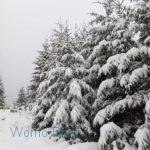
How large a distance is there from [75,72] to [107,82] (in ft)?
9.11

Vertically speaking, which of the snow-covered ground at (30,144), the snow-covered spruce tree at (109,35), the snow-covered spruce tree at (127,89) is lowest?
the snow-covered ground at (30,144)

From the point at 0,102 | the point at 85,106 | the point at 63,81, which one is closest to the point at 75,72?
the point at 63,81

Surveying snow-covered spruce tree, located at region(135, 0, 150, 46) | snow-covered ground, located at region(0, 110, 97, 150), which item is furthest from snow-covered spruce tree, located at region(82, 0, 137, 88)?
snow-covered ground, located at region(0, 110, 97, 150)

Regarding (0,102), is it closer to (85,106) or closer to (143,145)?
(85,106)

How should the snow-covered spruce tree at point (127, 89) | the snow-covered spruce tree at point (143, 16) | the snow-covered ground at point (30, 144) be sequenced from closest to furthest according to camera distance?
the snow-covered spruce tree at point (127, 89) → the snow-covered spruce tree at point (143, 16) → the snow-covered ground at point (30, 144)

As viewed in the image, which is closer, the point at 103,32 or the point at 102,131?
the point at 102,131

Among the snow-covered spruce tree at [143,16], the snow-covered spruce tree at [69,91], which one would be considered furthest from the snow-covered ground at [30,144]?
the snow-covered spruce tree at [143,16]

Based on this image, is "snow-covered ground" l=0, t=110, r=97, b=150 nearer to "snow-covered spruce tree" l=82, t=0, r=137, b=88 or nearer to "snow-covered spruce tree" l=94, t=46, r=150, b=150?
"snow-covered spruce tree" l=94, t=46, r=150, b=150

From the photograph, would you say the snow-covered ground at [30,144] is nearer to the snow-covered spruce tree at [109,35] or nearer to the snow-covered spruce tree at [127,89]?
the snow-covered spruce tree at [127,89]

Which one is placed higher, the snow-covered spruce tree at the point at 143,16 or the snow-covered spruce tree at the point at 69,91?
the snow-covered spruce tree at the point at 143,16

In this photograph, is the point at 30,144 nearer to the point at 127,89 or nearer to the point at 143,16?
the point at 127,89

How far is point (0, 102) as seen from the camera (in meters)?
47.5

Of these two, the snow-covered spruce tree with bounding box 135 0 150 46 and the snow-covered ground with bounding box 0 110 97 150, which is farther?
the snow-covered ground with bounding box 0 110 97 150

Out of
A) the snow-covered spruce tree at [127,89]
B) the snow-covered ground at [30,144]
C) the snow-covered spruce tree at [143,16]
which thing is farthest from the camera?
the snow-covered ground at [30,144]
